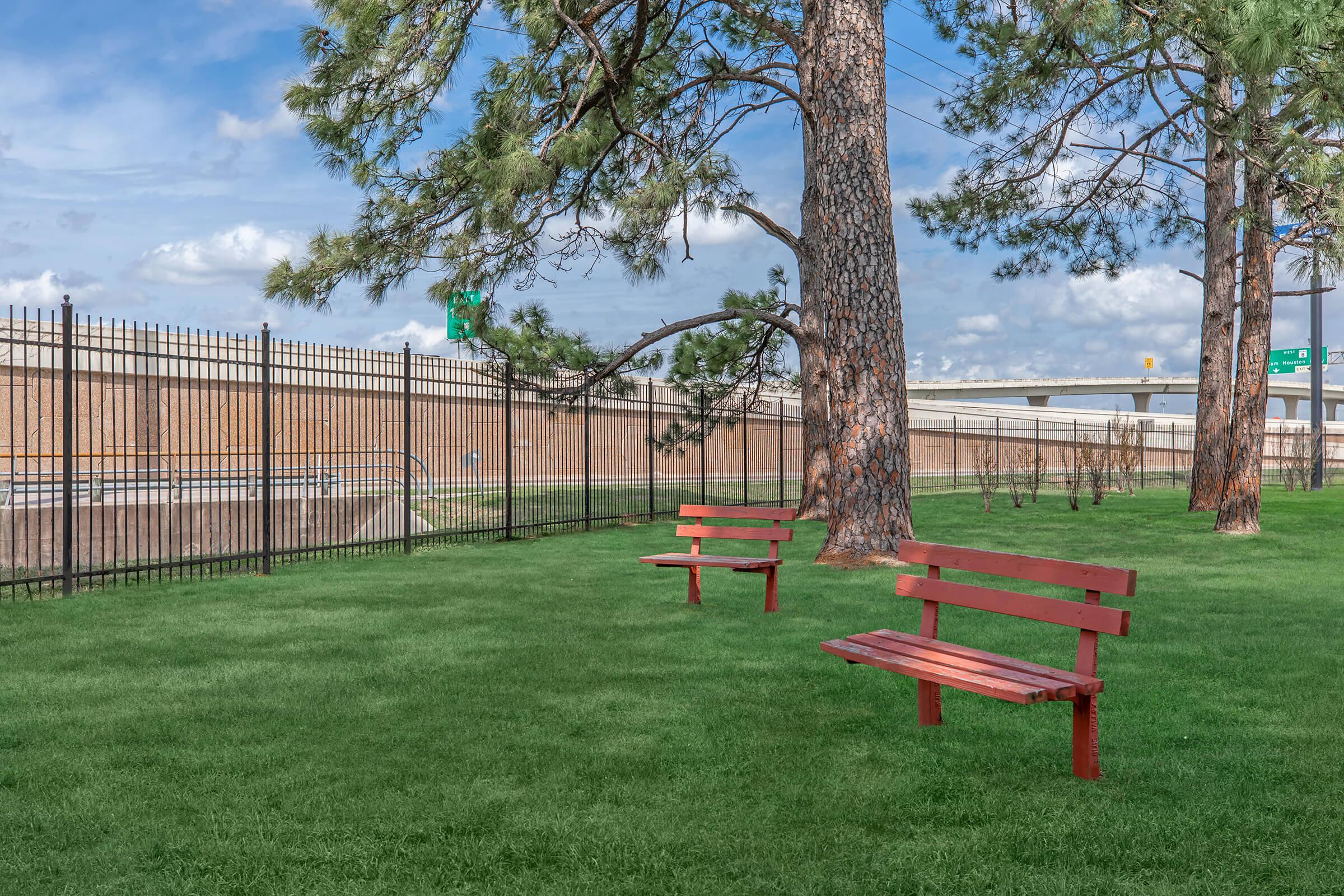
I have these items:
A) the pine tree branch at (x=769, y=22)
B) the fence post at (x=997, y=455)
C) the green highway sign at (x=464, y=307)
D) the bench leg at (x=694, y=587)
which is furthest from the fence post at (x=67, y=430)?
the fence post at (x=997, y=455)

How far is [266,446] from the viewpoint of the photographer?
1032 cm

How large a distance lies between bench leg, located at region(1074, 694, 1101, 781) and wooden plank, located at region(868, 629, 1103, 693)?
5cm

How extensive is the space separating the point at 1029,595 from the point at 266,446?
811 cm

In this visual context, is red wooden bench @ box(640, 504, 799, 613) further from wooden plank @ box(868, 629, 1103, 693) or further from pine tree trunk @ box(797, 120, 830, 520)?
pine tree trunk @ box(797, 120, 830, 520)

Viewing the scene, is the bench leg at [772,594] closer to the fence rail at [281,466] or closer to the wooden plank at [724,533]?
the wooden plank at [724,533]

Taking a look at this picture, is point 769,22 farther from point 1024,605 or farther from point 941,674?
point 941,674

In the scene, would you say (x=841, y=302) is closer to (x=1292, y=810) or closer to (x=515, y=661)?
(x=515, y=661)

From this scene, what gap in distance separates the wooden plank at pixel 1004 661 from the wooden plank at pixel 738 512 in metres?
3.08

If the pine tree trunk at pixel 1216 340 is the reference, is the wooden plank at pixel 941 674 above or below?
below


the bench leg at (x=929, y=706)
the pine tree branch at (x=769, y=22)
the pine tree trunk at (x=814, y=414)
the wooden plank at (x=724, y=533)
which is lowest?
the bench leg at (x=929, y=706)

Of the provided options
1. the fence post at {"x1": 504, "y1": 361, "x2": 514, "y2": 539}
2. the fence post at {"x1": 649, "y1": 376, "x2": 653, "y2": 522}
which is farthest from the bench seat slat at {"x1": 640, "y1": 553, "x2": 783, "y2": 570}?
the fence post at {"x1": 649, "y1": 376, "x2": 653, "y2": 522}

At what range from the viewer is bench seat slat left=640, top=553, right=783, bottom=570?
7629mm

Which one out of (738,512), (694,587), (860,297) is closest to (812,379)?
(860,297)

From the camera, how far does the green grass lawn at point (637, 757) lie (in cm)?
313
